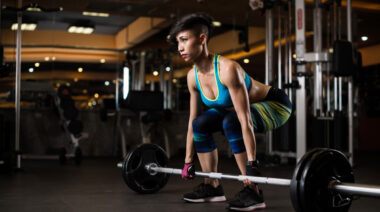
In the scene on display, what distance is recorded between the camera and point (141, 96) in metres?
5.46

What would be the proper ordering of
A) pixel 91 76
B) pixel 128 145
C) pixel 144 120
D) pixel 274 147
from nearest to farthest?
pixel 274 147, pixel 144 120, pixel 128 145, pixel 91 76

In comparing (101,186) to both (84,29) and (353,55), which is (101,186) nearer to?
(353,55)

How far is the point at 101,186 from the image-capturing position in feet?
10.2

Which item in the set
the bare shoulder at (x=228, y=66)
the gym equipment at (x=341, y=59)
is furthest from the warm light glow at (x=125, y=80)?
the bare shoulder at (x=228, y=66)

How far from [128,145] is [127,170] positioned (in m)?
3.85

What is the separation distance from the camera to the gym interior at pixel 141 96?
288 cm

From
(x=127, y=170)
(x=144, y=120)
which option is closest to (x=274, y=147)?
(x=144, y=120)

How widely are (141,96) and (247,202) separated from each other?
3492 millimetres

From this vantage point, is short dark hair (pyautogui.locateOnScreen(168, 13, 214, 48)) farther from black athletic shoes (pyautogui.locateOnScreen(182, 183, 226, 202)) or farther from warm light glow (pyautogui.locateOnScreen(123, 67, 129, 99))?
warm light glow (pyautogui.locateOnScreen(123, 67, 129, 99))

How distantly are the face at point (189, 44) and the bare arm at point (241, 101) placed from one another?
0.56ft

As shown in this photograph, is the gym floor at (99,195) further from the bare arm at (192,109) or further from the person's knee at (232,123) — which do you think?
the person's knee at (232,123)

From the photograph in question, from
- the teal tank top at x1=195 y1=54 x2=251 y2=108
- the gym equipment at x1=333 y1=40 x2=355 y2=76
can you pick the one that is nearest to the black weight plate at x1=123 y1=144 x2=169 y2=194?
the teal tank top at x1=195 y1=54 x2=251 y2=108

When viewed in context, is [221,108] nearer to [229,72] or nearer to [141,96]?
[229,72]

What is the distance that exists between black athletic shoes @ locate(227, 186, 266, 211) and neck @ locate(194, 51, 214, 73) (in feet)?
1.94
